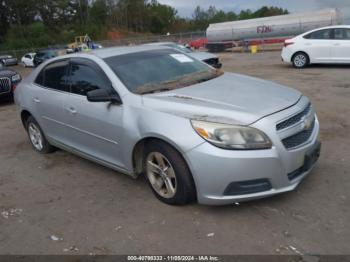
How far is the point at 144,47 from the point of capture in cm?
538

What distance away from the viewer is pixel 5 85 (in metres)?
11.4

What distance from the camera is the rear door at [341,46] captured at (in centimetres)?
1364

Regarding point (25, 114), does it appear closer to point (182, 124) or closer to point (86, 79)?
point (86, 79)

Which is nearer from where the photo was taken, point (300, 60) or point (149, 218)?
point (149, 218)

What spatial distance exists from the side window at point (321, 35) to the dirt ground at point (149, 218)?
961 cm

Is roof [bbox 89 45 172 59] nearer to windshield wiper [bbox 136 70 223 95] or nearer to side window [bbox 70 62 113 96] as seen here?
side window [bbox 70 62 113 96]

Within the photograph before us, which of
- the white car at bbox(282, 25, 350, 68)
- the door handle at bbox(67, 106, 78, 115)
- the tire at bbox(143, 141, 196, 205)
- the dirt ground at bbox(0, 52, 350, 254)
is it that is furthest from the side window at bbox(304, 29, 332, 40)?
the tire at bbox(143, 141, 196, 205)

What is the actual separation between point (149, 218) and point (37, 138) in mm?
3053

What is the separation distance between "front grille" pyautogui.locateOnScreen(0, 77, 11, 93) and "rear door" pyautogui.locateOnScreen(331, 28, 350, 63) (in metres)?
10.5

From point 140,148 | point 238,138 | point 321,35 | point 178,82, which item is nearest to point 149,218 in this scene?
point 140,148

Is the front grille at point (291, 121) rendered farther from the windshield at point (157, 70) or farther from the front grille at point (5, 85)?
the front grille at point (5, 85)

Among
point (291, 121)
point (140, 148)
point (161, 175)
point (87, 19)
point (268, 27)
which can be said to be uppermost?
point (87, 19)

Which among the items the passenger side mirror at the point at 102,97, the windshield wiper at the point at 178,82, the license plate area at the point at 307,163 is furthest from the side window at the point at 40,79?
the license plate area at the point at 307,163

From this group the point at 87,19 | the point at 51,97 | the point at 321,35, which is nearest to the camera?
the point at 51,97
